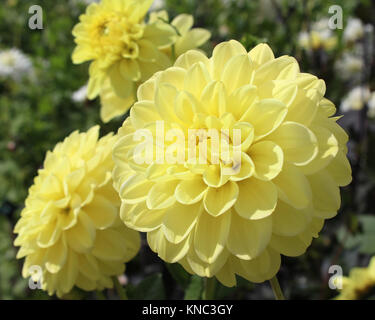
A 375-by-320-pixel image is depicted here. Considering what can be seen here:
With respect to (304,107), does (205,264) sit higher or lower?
lower

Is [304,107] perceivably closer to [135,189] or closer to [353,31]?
[135,189]

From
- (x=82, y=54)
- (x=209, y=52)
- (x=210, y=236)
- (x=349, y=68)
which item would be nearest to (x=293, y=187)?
(x=210, y=236)

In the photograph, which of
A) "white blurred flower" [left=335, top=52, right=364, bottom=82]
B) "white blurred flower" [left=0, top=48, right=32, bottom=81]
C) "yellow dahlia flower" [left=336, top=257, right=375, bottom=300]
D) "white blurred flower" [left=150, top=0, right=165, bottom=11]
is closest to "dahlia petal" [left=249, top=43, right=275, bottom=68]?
"yellow dahlia flower" [left=336, top=257, right=375, bottom=300]

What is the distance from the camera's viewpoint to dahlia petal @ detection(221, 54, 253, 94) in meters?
0.70

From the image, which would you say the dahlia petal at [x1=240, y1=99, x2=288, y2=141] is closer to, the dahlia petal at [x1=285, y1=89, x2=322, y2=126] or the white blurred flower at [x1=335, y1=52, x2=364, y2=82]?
the dahlia petal at [x1=285, y1=89, x2=322, y2=126]

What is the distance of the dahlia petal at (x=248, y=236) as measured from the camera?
2.10 feet

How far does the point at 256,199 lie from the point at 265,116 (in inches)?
5.2

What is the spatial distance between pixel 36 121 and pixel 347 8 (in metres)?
1.80

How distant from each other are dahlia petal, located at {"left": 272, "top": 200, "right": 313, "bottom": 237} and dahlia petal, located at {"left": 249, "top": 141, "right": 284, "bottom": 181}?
0.19ft

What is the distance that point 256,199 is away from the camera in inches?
26.8

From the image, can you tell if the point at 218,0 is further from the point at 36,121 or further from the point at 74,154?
the point at 74,154

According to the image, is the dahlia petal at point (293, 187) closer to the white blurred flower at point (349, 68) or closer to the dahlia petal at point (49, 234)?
the dahlia petal at point (49, 234)
